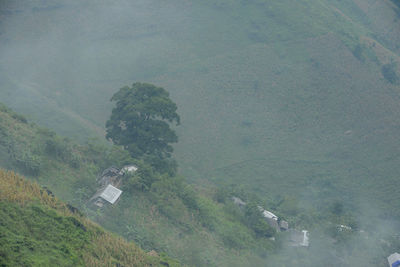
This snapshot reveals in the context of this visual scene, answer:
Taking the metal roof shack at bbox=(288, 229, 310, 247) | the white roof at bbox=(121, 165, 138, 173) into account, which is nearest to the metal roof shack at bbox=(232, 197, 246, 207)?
the metal roof shack at bbox=(288, 229, 310, 247)

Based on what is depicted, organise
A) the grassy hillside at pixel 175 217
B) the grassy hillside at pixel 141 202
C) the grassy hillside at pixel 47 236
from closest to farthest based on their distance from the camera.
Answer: the grassy hillside at pixel 47 236 → the grassy hillside at pixel 141 202 → the grassy hillside at pixel 175 217

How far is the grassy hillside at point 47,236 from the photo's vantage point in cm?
771

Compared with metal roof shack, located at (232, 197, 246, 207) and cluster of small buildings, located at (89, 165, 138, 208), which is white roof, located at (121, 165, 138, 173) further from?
metal roof shack, located at (232, 197, 246, 207)

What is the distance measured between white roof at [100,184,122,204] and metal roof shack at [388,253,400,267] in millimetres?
11527

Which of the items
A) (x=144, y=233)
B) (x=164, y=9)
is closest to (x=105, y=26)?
(x=164, y=9)

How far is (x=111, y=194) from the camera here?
15.3 m

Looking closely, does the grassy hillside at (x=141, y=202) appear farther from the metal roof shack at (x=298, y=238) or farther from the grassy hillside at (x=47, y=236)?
the grassy hillside at (x=47, y=236)

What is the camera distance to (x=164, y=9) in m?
43.5

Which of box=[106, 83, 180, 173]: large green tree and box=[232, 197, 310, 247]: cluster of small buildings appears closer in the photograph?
box=[232, 197, 310, 247]: cluster of small buildings

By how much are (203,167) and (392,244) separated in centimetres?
1265

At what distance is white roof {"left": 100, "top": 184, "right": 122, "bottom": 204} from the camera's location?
49.6ft

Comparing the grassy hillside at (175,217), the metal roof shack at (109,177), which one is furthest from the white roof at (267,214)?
the metal roof shack at (109,177)

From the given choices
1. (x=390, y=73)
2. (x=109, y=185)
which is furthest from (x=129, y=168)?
(x=390, y=73)

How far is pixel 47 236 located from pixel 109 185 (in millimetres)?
7023
